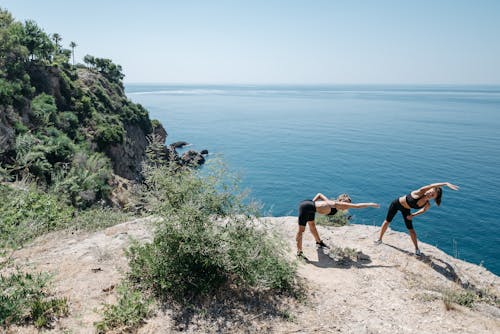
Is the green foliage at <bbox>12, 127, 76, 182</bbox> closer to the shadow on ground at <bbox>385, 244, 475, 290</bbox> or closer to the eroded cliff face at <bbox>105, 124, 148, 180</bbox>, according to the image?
the eroded cliff face at <bbox>105, 124, 148, 180</bbox>

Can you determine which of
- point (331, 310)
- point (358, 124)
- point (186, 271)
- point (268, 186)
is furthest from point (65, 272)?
point (358, 124)

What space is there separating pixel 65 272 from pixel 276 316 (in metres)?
4.61

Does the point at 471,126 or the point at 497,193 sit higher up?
the point at 471,126

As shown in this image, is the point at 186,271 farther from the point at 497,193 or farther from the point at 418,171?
the point at 418,171

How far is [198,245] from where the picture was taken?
5777 mm

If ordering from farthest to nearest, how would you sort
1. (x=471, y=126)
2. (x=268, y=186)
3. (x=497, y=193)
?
(x=471, y=126) → (x=268, y=186) → (x=497, y=193)

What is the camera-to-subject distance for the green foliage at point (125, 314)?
5203 mm

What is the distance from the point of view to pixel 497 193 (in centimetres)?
3306

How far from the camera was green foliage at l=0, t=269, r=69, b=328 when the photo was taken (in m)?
4.97

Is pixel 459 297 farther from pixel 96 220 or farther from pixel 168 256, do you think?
pixel 96 220

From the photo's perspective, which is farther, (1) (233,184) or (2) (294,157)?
(2) (294,157)

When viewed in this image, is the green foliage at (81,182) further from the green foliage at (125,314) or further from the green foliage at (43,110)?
the green foliage at (125,314)

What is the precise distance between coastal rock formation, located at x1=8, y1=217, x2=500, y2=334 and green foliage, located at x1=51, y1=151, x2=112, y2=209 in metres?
7.66

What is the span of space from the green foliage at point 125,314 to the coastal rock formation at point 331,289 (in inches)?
7.4
